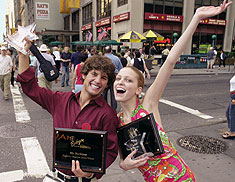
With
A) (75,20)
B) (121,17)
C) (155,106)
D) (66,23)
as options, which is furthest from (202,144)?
(66,23)

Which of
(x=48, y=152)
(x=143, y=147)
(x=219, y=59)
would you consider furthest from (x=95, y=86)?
(x=219, y=59)

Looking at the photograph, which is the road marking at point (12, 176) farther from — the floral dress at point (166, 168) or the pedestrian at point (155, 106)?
the floral dress at point (166, 168)

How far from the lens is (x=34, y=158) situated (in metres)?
4.18

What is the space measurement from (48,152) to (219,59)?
23.7 m

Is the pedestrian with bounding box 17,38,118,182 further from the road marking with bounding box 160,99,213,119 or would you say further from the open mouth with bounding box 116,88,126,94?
the road marking with bounding box 160,99,213,119

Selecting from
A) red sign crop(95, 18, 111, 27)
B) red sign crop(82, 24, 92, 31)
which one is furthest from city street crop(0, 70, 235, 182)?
red sign crop(82, 24, 92, 31)

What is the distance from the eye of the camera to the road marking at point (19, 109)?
21.3 feet

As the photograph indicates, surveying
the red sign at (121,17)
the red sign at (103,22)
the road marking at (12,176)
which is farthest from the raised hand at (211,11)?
the red sign at (103,22)

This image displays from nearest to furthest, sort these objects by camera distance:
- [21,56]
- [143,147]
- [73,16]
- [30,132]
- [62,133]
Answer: [62,133] < [143,147] < [21,56] < [30,132] < [73,16]

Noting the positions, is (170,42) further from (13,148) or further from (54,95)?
(54,95)

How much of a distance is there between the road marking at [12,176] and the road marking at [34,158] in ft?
0.46

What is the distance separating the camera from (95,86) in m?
1.85

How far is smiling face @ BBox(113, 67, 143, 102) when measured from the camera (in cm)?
191

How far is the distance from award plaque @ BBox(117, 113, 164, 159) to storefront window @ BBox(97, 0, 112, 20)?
2811 cm
